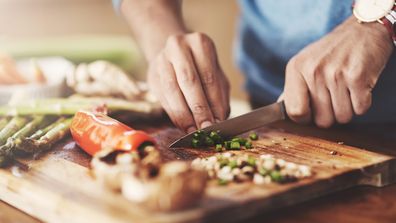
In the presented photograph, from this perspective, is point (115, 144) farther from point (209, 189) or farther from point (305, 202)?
point (305, 202)

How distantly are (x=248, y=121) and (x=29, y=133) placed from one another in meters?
0.49

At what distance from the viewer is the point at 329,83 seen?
1.39 metres

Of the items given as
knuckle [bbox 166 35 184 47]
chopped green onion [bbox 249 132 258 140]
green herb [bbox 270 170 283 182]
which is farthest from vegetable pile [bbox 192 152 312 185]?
knuckle [bbox 166 35 184 47]

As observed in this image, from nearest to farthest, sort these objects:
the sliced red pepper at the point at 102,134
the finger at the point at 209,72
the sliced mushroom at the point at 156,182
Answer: the sliced mushroom at the point at 156,182 → the sliced red pepper at the point at 102,134 → the finger at the point at 209,72

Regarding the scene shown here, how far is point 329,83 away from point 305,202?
36cm

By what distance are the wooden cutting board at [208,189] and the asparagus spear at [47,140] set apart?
0.02 m

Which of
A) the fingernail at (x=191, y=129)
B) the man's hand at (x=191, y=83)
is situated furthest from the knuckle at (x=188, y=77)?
the fingernail at (x=191, y=129)

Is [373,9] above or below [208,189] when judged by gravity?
above

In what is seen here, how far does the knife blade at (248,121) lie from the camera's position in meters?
1.40

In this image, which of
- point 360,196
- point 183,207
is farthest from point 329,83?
point 183,207

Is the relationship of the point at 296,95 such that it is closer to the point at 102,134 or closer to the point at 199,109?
the point at 199,109

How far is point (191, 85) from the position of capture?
1.50m

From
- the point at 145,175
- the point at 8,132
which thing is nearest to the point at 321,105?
the point at 145,175

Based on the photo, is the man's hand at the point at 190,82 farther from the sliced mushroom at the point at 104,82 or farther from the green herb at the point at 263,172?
the green herb at the point at 263,172
